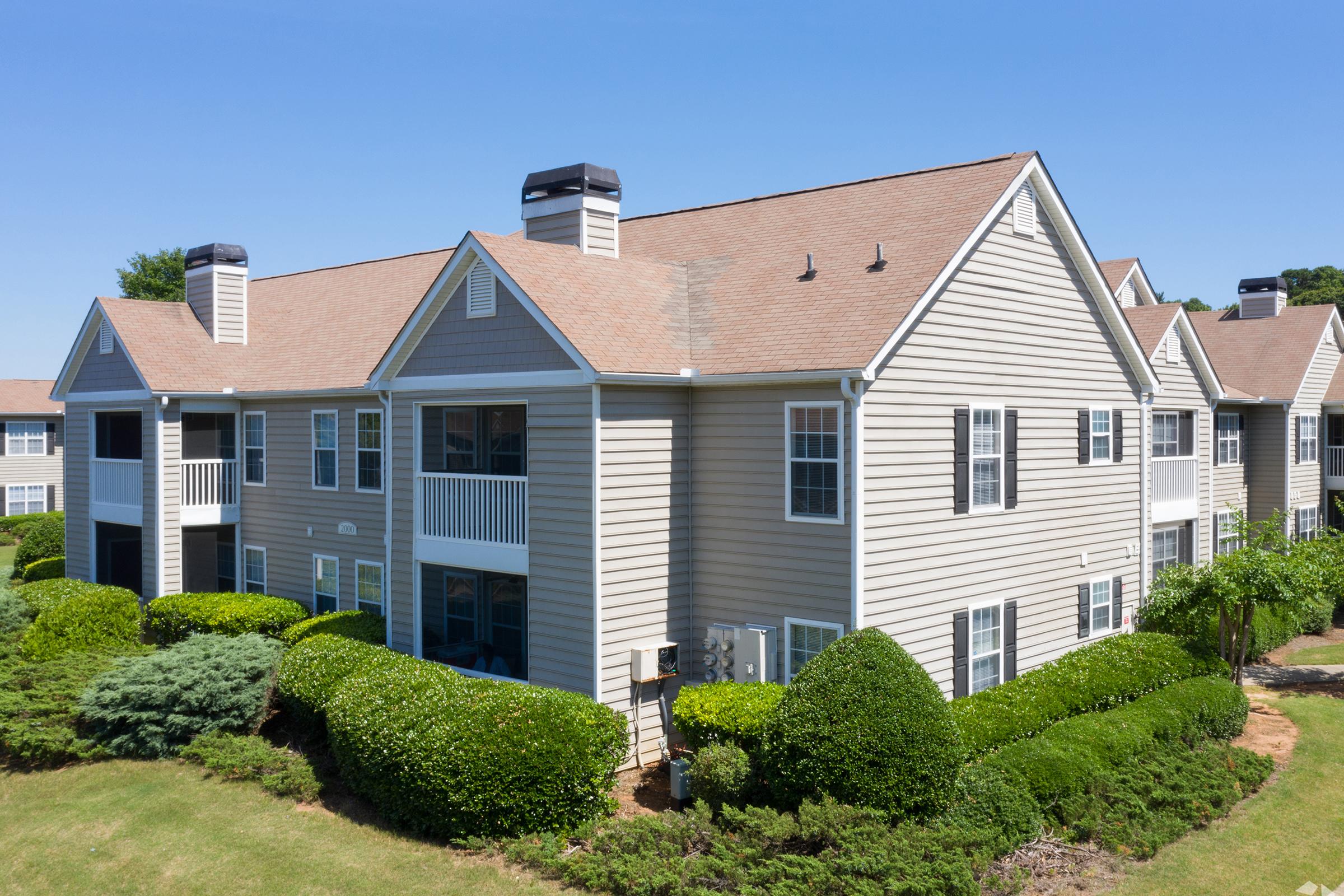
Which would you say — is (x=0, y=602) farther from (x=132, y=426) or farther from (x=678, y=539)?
(x=678, y=539)

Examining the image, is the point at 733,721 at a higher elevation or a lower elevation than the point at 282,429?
lower

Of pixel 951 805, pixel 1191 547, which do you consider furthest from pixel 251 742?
pixel 1191 547

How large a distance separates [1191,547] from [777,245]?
13470 mm

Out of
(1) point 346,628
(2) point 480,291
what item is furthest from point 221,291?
(2) point 480,291

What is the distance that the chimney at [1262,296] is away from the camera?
32.5 metres

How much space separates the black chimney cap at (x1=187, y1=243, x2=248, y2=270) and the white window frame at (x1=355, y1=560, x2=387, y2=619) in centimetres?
941

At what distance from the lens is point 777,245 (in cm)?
1841

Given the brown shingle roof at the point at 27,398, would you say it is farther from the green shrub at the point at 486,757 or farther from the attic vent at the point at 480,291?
the green shrub at the point at 486,757

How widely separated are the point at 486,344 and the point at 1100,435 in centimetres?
1132

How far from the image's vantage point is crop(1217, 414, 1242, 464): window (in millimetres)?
27516

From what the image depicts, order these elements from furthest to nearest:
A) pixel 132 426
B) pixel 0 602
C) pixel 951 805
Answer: pixel 132 426 → pixel 0 602 → pixel 951 805

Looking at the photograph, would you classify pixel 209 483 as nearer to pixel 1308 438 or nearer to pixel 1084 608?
pixel 1084 608

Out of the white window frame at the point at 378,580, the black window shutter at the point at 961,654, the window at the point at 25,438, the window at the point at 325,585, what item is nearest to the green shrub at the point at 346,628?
the white window frame at the point at 378,580

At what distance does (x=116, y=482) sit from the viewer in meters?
24.2
